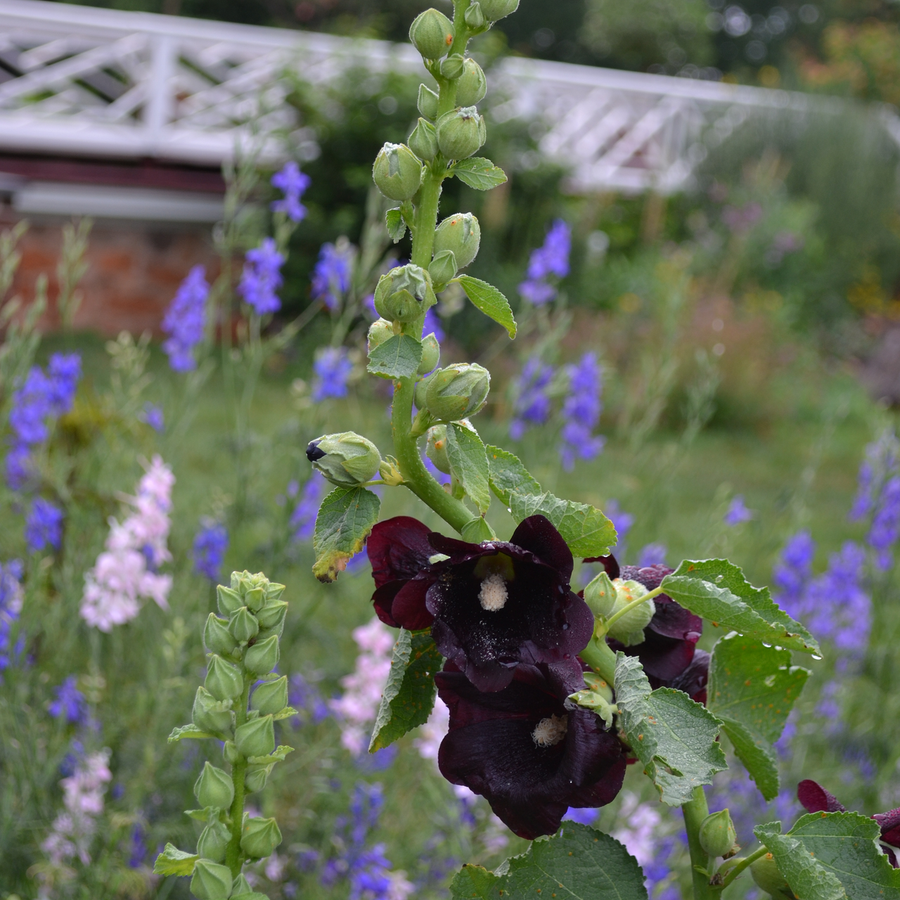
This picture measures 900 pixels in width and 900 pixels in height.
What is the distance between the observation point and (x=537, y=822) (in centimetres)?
56

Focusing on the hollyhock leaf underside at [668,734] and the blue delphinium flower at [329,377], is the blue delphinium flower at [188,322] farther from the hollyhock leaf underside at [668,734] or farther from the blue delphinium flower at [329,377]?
the hollyhock leaf underside at [668,734]

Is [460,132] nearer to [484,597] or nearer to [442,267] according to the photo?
[442,267]

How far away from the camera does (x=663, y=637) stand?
632 mm

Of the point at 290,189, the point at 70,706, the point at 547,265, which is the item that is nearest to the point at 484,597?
the point at 70,706

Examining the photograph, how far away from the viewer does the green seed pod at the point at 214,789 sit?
541mm

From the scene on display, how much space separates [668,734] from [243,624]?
0.78 ft

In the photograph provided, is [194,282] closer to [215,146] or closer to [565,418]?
[565,418]

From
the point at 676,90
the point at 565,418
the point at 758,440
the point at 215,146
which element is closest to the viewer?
the point at 565,418

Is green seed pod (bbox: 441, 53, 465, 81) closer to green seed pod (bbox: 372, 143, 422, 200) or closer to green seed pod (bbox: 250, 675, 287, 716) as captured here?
green seed pod (bbox: 372, 143, 422, 200)

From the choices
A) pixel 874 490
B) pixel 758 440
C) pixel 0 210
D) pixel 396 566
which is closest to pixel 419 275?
pixel 396 566

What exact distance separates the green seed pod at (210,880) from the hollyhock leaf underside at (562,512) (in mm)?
248

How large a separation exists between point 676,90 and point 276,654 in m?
10.2

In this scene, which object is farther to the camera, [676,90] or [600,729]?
[676,90]

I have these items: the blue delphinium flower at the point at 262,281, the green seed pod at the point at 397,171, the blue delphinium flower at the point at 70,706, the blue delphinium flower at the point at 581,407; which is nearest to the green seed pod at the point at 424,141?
the green seed pod at the point at 397,171
